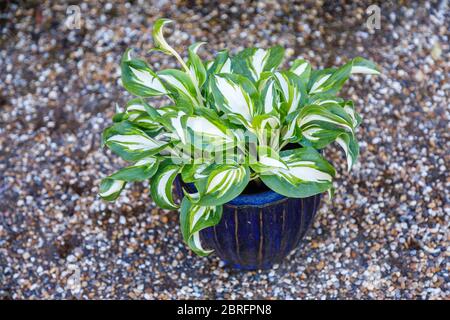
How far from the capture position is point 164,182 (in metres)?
1.77

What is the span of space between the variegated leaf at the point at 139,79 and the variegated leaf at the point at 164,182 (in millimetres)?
204

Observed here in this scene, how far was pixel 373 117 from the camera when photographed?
2527 millimetres

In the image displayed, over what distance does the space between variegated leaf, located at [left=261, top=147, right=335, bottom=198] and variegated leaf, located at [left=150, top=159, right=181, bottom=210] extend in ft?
0.86

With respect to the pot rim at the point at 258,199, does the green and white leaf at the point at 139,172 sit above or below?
above

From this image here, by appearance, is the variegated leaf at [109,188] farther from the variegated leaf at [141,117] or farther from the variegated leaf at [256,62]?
the variegated leaf at [256,62]

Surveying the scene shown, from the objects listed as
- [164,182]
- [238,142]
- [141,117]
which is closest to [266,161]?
[238,142]

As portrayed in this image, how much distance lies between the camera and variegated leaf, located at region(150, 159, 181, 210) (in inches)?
69.2

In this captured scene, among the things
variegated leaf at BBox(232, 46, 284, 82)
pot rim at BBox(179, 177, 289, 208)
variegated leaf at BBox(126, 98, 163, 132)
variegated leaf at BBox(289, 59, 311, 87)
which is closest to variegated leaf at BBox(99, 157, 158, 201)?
variegated leaf at BBox(126, 98, 163, 132)

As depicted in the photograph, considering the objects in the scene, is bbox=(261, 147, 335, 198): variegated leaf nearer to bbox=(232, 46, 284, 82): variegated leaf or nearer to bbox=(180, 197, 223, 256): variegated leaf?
bbox=(180, 197, 223, 256): variegated leaf

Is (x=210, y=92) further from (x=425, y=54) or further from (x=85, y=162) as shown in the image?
(x=425, y=54)

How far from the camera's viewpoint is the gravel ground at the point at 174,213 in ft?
7.19

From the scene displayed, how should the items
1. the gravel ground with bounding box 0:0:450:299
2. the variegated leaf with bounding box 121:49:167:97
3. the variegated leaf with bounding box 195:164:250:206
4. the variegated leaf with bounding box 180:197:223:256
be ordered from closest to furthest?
the variegated leaf with bounding box 195:164:250:206 < the variegated leaf with bounding box 180:197:223:256 < the variegated leaf with bounding box 121:49:167:97 < the gravel ground with bounding box 0:0:450:299

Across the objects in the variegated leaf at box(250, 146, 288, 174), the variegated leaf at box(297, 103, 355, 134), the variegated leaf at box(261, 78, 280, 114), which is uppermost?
the variegated leaf at box(261, 78, 280, 114)

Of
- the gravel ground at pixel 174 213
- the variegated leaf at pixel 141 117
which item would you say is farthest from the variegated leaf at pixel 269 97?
the gravel ground at pixel 174 213
